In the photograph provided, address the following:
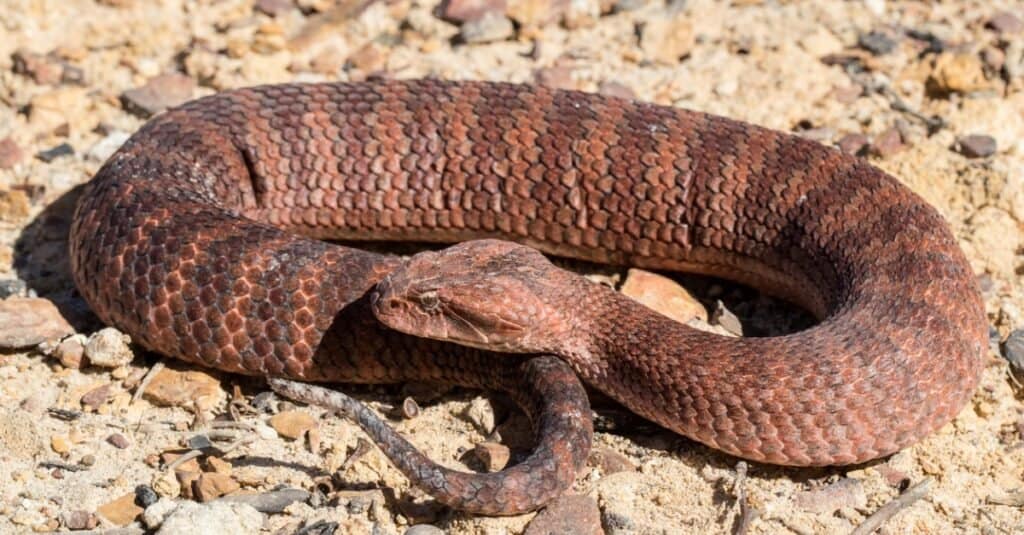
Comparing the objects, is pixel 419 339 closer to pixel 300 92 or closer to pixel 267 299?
pixel 267 299

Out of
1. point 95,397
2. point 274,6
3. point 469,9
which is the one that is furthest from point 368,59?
point 95,397

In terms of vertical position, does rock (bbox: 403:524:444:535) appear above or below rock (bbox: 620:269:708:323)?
below

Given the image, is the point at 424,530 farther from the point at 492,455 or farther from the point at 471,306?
the point at 471,306

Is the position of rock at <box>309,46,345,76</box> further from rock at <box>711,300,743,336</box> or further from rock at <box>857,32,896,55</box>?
rock at <box>857,32,896,55</box>

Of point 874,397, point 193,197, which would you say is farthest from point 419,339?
point 874,397

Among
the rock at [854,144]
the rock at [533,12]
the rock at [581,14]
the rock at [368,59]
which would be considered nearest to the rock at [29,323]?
the rock at [368,59]

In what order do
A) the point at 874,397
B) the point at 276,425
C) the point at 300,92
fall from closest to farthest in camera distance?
the point at 874,397, the point at 276,425, the point at 300,92

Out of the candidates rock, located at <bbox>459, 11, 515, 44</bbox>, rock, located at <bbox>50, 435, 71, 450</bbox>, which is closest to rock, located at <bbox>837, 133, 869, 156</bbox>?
rock, located at <bbox>459, 11, 515, 44</bbox>

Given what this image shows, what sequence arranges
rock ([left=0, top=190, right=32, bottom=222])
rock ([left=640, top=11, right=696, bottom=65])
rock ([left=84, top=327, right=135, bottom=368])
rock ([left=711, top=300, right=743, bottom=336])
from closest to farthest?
rock ([left=84, top=327, right=135, bottom=368]) < rock ([left=711, top=300, right=743, bottom=336]) < rock ([left=0, top=190, right=32, bottom=222]) < rock ([left=640, top=11, right=696, bottom=65])
